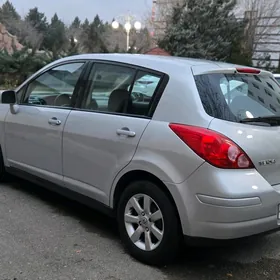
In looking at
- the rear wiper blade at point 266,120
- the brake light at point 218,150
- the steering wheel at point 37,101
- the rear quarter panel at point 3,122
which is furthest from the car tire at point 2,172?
the rear wiper blade at point 266,120

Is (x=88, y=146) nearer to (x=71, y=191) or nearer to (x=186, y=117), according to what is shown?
(x=71, y=191)

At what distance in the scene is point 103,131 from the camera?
11.7ft

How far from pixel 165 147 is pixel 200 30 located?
23.8 meters

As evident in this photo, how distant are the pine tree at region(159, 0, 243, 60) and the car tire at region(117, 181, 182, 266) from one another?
2246cm

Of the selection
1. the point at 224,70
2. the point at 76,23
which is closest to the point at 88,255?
the point at 224,70

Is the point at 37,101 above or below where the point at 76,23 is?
above

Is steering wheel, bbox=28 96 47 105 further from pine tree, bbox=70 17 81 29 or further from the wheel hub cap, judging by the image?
pine tree, bbox=70 17 81 29

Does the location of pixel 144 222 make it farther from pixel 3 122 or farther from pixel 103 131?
pixel 3 122

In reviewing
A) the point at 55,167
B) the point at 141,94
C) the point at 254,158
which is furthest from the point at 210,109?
the point at 55,167

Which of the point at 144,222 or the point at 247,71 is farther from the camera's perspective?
the point at 247,71

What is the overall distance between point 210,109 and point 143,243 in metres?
1.19

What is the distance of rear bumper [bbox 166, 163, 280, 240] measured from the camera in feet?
9.15

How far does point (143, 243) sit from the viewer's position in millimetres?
3312

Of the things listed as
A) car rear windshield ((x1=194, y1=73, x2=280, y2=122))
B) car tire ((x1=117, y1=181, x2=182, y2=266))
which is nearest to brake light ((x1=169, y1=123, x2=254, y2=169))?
car rear windshield ((x1=194, y1=73, x2=280, y2=122))
